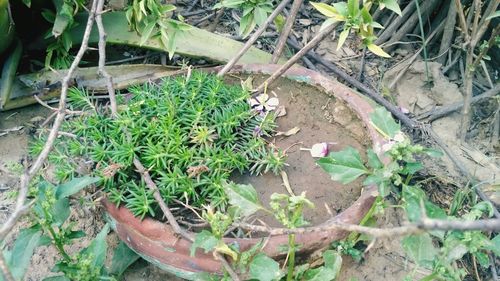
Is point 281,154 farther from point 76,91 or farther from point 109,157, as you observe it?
point 76,91

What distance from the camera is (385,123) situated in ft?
5.50

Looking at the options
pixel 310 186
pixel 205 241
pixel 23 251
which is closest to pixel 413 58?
pixel 310 186

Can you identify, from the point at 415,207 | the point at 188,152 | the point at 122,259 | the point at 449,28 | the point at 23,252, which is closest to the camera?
the point at 415,207

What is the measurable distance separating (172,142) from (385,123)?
603 millimetres

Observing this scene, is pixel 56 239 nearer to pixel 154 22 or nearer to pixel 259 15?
pixel 154 22

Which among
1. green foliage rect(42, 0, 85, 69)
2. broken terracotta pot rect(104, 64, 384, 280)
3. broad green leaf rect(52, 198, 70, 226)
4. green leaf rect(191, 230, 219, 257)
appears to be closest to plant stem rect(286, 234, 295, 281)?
broken terracotta pot rect(104, 64, 384, 280)

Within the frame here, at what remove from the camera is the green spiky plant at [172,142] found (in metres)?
1.81

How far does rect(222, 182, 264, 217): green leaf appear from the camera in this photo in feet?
5.28

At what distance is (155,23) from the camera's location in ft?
7.36

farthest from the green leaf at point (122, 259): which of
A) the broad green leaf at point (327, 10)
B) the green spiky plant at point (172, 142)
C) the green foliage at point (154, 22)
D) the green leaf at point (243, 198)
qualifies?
the broad green leaf at point (327, 10)

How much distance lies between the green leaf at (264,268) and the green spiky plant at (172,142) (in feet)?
0.84

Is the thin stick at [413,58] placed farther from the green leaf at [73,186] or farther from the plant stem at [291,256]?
the green leaf at [73,186]

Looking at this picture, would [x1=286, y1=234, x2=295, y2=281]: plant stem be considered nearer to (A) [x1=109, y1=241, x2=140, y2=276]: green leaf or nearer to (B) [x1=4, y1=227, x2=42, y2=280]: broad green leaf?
(A) [x1=109, y1=241, x2=140, y2=276]: green leaf

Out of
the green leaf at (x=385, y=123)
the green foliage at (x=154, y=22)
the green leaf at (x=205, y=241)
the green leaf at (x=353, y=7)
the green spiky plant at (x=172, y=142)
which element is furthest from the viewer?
the green foliage at (x=154, y=22)
